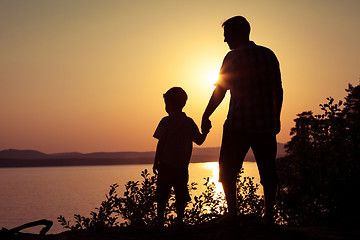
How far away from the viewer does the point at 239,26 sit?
5.48 m

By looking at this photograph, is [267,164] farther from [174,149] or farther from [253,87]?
[174,149]

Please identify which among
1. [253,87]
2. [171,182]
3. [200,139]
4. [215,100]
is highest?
[253,87]

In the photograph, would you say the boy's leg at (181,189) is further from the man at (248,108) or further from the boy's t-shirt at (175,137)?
the man at (248,108)

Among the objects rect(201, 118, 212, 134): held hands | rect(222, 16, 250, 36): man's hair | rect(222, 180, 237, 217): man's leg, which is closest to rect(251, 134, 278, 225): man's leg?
rect(222, 180, 237, 217): man's leg

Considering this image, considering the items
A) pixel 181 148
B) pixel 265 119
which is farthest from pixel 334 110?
pixel 265 119

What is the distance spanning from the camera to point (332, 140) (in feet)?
30.1

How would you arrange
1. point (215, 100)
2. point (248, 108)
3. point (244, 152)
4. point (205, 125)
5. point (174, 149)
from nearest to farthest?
1. point (248, 108)
2. point (244, 152)
3. point (215, 100)
4. point (205, 125)
5. point (174, 149)

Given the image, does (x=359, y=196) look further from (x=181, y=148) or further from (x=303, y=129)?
(x=181, y=148)

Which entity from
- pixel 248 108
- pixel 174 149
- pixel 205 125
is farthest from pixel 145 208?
pixel 248 108

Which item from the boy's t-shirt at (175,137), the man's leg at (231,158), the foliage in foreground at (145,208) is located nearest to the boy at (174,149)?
the boy's t-shirt at (175,137)

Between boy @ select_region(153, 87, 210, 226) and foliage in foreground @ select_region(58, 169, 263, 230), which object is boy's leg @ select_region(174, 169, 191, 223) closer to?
boy @ select_region(153, 87, 210, 226)

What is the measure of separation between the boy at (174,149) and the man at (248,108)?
1538 millimetres

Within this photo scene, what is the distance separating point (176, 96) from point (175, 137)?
2.14 ft

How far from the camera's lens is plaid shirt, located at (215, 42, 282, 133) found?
5234mm
